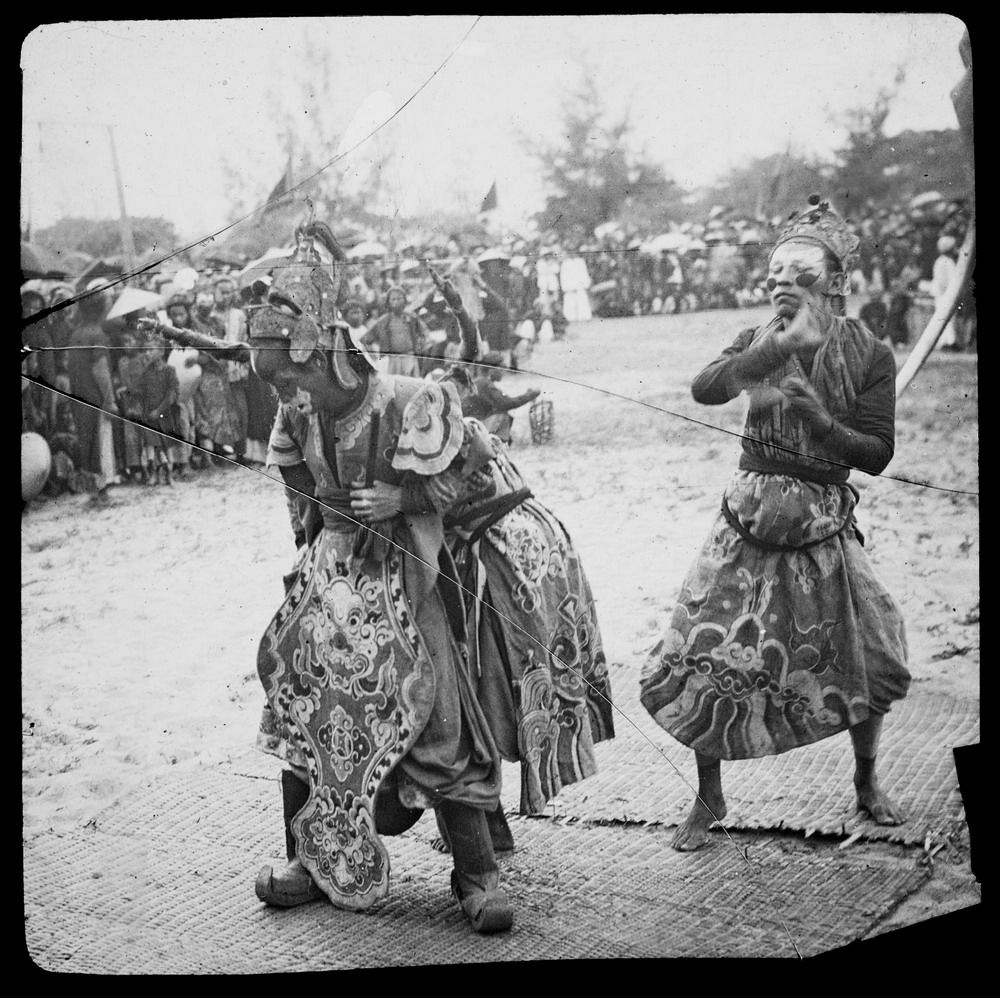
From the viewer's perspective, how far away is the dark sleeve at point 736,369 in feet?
14.3

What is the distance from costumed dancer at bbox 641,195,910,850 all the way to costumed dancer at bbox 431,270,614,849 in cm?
20

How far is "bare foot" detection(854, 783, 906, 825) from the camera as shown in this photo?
179 inches

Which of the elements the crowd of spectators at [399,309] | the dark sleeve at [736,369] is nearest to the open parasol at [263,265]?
the crowd of spectators at [399,309]

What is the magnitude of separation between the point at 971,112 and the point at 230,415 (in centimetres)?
193

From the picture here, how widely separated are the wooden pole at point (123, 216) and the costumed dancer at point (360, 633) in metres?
0.31

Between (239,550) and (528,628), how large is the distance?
72 cm

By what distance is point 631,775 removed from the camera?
4484mm

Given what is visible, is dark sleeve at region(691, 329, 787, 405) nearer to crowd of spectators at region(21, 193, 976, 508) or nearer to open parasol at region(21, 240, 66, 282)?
crowd of spectators at region(21, 193, 976, 508)

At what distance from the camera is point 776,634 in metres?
4.46

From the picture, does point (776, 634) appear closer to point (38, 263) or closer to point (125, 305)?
point (125, 305)

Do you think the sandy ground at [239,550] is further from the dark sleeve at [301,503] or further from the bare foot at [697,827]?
the bare foot at [697,827]

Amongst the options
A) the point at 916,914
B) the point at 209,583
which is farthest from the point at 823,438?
the point at 209,583

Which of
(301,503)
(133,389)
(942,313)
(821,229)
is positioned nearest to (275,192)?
(133,389)

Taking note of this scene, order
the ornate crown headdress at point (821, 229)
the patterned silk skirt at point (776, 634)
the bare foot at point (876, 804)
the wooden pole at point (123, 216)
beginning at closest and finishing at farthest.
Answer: the wooden pole at point (123, 216) → the ornate crown headdress at point (821, 229) → the patterned silk skirt at point (776, 634) → the bare foot at point (876, 804)
